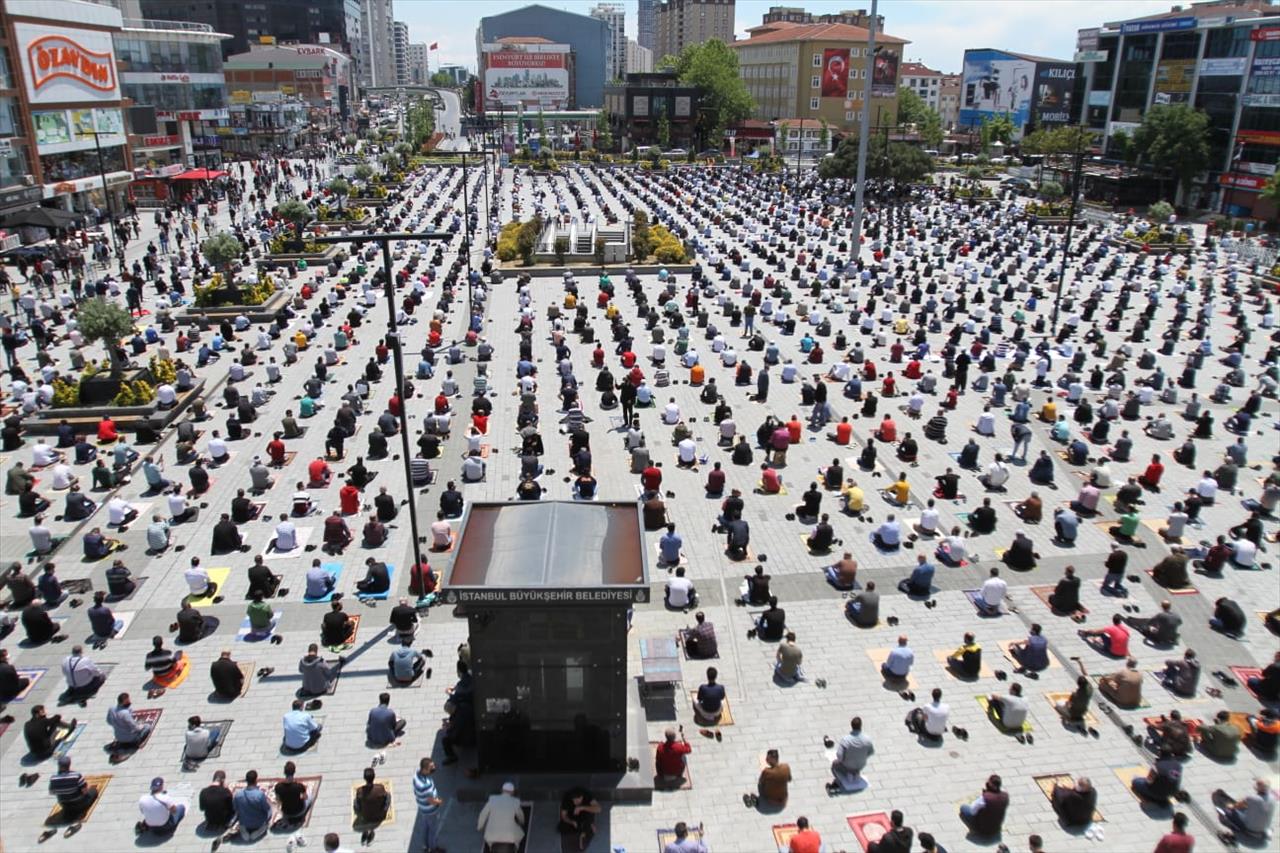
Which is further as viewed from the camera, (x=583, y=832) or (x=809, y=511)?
(x=809, y=511)

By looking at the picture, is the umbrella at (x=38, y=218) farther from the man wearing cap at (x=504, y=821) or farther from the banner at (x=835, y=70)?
the banner at (x=835, y=70)

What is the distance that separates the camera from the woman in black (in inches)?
398

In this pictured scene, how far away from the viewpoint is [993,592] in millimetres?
14445

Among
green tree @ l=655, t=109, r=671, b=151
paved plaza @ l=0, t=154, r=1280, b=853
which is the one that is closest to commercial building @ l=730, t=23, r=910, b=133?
green tree @ l=655, t=109, r=671, b=151

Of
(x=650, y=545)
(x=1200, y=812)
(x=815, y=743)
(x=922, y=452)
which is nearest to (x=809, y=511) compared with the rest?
(x=650, y=545)

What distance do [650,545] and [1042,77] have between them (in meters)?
100

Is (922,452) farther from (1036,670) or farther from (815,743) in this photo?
(815,743)

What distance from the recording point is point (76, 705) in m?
12.4

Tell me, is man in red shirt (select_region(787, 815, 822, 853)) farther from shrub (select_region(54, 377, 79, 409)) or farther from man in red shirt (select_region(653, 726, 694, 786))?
shrub (select_region(54, 377, 79, 409))

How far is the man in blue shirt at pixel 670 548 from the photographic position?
15665 millimetres

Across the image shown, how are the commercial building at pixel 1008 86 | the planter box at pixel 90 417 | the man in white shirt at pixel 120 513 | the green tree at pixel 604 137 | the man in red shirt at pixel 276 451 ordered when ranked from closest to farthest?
the man in white shirt at pixel 120 513 → the man in red shirt at pixel 276 451 → the planter box at pixel 90 417 → the commercial building at pixel 1008 86 → the green tree at pixel 604 137

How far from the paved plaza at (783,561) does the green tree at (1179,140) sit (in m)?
23.9

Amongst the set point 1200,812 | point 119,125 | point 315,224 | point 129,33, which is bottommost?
point 1200,812

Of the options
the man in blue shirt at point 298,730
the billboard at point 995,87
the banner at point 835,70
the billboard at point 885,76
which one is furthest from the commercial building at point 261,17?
the man in blue shirt at point 298,730
